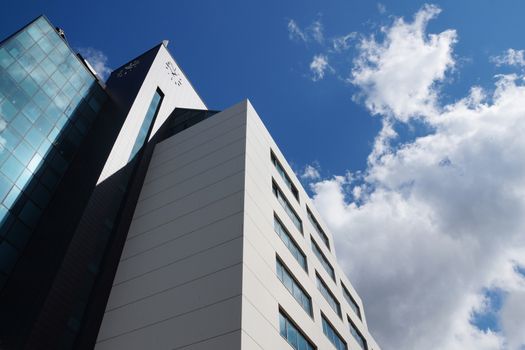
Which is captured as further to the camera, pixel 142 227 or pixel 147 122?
pixel 147 122

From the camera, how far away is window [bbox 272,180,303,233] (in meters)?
26.8

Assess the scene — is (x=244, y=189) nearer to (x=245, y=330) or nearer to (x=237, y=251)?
(x=237, y=251)

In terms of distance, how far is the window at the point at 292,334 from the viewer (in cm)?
1830

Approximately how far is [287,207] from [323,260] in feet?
23.7

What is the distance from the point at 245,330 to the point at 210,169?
11.9 meters

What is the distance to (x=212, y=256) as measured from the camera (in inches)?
714

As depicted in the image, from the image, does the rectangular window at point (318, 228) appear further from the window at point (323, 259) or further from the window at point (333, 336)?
the window at point (333, 336)

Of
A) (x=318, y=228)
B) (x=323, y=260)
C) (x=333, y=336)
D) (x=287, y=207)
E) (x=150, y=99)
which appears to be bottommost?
(x=333, y=336)

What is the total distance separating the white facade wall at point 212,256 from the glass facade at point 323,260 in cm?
187

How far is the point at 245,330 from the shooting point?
48.3 feet

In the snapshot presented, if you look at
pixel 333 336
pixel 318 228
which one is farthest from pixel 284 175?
pixel 333 336

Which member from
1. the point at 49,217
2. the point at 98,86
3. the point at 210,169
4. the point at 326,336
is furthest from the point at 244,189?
the point at 98,86

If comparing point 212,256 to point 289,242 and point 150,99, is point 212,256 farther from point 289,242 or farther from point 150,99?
point 150,99

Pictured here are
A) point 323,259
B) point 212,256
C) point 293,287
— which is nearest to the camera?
point 212,256
